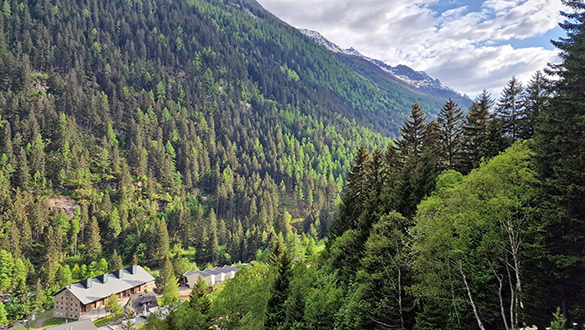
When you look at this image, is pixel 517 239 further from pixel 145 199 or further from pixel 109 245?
pixel 145 199

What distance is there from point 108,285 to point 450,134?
3947 inches

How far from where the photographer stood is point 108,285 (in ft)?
338

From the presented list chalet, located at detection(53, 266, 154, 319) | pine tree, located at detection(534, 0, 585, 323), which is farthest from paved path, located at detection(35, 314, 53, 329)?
pine tree, located at detection(534, 0, 585, 323)

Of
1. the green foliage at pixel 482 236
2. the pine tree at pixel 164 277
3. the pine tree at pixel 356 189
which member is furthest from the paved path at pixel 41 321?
the green foliage at pixel 482 236

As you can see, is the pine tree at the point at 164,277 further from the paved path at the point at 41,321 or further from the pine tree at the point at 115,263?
the paved path at the point at 41,321

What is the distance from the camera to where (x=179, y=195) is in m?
178

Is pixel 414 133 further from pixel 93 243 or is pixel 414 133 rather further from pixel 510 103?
pixel 93 243

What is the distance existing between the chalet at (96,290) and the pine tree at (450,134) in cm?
9431

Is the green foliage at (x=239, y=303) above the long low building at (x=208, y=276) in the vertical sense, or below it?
above

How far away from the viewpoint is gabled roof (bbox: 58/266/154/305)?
94875 mm

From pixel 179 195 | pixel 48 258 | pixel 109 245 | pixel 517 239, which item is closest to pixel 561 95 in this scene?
pixel 517 239

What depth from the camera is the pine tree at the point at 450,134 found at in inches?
1935

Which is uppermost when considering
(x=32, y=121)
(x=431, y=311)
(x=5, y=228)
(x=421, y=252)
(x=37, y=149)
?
(x=32, y=121)

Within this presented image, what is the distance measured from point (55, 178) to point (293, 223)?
346 feet
